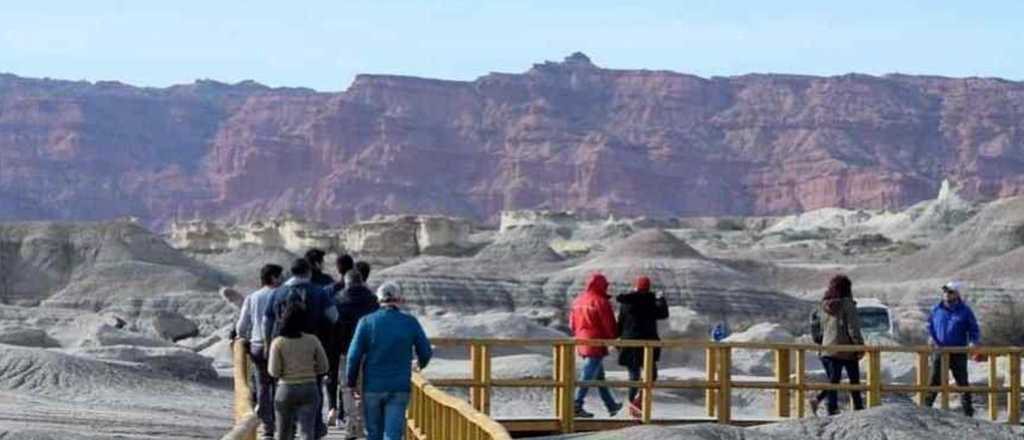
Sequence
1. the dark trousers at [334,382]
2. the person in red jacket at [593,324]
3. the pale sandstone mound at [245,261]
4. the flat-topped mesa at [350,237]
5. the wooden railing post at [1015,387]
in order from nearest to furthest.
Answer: the dark trousers at [334,382] → the person in red jacket at [593,324] → the wooden railing post at [1015,387] → the pale sandstone mound at [245,261] → the flat-topped mesa at [350,237]

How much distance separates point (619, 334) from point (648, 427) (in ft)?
7.33

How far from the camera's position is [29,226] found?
279ft

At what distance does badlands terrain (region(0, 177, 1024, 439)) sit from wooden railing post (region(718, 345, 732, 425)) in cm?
62

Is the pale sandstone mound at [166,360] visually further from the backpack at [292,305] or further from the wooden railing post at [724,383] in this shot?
the backpack at [292,305]

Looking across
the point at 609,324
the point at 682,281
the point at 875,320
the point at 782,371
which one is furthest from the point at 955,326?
the point at 682,281

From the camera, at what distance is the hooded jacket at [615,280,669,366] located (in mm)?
19438

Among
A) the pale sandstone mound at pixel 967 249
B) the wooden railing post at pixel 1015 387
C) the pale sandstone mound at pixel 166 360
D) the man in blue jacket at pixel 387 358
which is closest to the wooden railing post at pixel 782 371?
the wooden railing post at pixel 1015 387

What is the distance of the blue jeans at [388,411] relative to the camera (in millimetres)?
13789

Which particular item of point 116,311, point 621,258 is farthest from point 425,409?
point 621,258

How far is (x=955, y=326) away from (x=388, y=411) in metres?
8.65

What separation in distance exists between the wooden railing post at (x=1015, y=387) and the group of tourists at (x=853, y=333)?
0.46 metres

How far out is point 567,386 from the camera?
61.6 ft

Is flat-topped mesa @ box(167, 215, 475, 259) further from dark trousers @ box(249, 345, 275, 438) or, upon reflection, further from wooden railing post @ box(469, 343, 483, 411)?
dark trousers @ box(249, 345, 275, 438)

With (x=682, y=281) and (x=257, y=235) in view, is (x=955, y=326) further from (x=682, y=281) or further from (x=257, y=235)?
(x=257, y=235)
